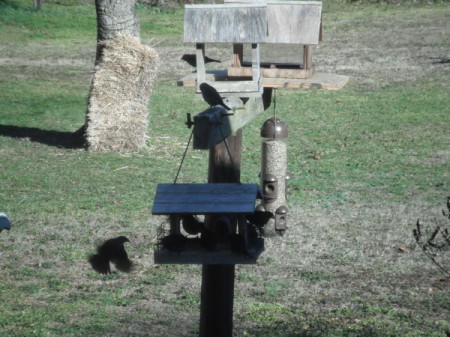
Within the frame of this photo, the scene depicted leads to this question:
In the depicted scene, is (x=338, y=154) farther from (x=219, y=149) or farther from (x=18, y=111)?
(x=219, y=149)

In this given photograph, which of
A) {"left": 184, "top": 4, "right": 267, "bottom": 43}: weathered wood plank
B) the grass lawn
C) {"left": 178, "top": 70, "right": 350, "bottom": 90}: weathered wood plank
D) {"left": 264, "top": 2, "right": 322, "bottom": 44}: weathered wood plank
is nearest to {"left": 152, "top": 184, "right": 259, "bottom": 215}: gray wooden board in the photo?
the grass lawn

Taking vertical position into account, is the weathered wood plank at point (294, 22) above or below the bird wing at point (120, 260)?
above

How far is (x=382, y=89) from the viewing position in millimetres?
17312

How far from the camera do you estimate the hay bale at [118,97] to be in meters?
12.2

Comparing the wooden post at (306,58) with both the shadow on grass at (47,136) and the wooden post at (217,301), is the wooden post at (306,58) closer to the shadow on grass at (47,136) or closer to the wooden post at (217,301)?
the wooden post at (217,301)

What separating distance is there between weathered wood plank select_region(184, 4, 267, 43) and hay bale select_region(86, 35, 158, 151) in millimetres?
5429

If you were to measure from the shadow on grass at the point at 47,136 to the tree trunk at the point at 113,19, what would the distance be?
3.98ft

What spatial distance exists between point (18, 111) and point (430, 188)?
7.64 meters

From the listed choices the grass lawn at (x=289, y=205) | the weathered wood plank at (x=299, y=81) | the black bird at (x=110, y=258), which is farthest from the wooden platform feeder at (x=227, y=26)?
the black bird at (x=110, y=258)

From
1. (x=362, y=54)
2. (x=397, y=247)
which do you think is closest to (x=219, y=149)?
(x=397, y=247)

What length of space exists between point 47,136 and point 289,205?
4994 millimetres

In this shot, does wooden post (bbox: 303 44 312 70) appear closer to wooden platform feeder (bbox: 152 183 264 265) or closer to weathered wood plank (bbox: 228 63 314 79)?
weathered wood plank (bbox: 228 63 314 79)

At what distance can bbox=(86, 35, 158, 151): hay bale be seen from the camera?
12.2 metres

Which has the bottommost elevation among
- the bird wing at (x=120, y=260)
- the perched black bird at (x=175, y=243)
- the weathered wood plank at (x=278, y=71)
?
the bird wing at (x=120, y=260)
